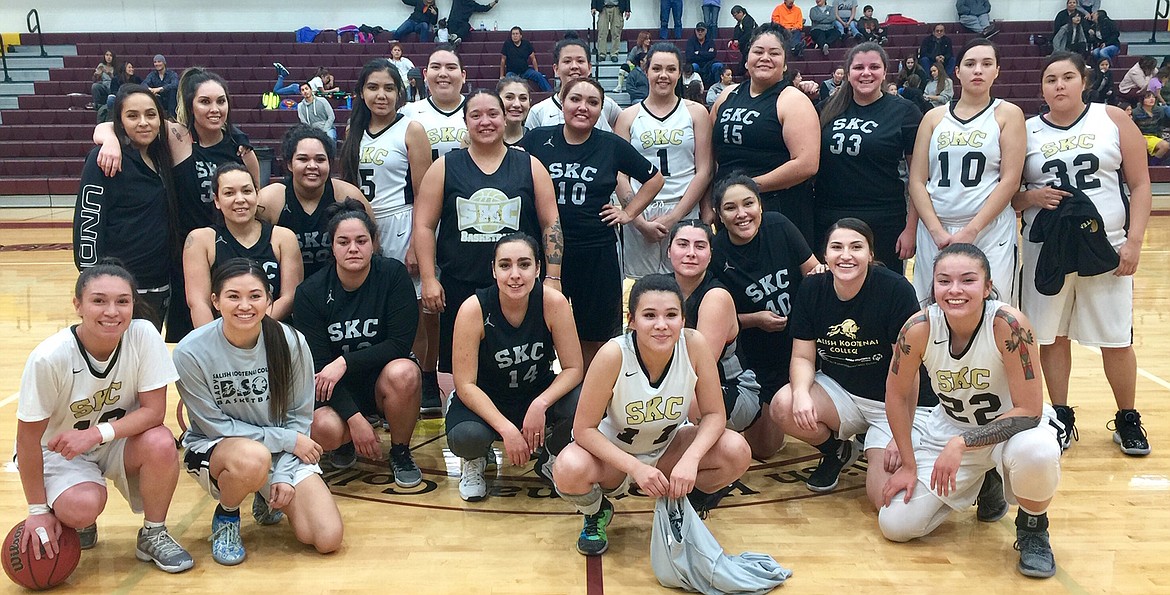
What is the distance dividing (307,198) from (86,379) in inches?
55.6

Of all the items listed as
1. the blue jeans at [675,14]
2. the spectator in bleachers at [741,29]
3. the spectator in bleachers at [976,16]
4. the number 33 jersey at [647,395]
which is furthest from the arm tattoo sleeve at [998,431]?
the spectator in bleachers at [976,16]

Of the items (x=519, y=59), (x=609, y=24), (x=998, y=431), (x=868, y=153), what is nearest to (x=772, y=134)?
(x=868, y=153)

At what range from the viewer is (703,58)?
1616 cm

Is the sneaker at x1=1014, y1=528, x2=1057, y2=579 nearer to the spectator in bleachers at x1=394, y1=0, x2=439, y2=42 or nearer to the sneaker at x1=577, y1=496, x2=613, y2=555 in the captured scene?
the sneaker at x1=577, y1=496, x2=613, y2=555

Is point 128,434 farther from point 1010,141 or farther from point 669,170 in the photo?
point 1010,141

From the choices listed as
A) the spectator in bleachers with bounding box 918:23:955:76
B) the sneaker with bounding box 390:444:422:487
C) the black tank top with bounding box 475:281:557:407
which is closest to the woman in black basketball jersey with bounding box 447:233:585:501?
the black tank top with bounding box 475:281:557:407

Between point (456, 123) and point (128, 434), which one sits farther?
point (456, 123)

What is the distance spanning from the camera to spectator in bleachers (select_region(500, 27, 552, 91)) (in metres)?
16.4

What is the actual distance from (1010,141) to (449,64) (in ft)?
8.61

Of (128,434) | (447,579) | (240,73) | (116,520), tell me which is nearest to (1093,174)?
(447,579)

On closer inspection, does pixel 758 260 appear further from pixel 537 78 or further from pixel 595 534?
pixel 537 78

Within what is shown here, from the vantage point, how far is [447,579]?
312 centimetres

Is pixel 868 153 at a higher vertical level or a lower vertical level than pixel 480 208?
higher

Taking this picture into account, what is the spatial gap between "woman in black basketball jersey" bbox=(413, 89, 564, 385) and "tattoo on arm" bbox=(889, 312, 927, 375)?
1.48 m
